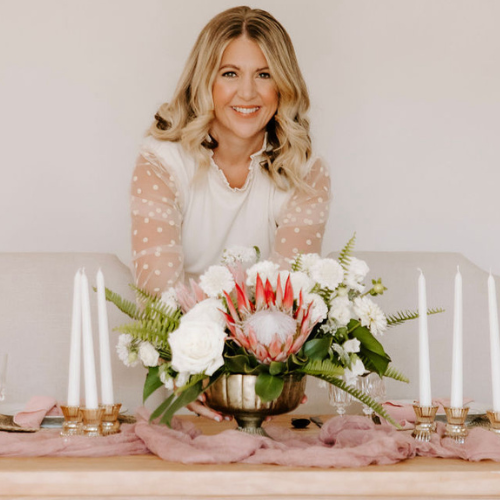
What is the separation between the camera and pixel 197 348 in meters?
1.36

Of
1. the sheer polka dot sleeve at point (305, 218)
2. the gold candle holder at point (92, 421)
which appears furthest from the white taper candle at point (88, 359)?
the sheer polka dot sleeve at point (305, 218)

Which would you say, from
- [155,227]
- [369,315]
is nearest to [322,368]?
[369,315]

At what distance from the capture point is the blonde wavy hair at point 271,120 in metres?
2.41

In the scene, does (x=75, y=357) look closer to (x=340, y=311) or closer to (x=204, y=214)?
(x=340, y=311)

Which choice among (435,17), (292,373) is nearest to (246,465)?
(292,373)

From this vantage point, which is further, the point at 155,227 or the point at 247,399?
the point at 155,227

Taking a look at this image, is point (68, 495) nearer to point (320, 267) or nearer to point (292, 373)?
point (292, 373)

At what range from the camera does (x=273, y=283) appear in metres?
1.51

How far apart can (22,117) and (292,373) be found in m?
1.93

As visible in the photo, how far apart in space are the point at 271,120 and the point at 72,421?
1.29 m

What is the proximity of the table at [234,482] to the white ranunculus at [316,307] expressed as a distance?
0.84 ft

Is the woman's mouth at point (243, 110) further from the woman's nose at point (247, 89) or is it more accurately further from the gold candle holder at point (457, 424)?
the gold candle holder at point (457, 424)

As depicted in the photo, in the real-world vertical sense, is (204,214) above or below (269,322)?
above

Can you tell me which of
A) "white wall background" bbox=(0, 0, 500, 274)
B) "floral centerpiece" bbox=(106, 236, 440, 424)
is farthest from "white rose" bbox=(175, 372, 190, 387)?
"white wall background" bbox=(0, 0, 500, 274)
